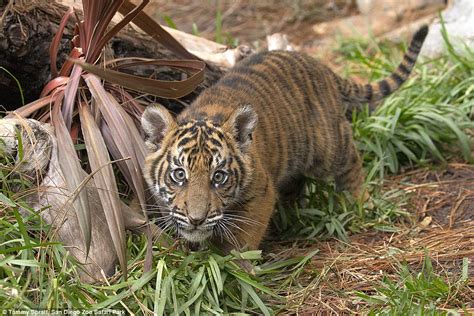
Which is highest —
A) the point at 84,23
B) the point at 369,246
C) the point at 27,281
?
the point at 84,23

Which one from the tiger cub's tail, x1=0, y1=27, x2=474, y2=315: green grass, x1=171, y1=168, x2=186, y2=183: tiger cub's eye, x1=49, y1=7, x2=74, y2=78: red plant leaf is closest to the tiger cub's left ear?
x1=171, y1=168, x2=186, y2=183: tiger cub's eye

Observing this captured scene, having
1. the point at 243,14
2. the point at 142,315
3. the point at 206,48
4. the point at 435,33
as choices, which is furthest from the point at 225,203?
the point at 243,14

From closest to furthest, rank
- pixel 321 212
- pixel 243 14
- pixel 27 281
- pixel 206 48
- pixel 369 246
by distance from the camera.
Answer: pixel 27 281 < pixel 369 246 < pixel 321 212 < pixel 206 48 < pixel 243 14

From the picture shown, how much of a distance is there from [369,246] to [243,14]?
7.17m

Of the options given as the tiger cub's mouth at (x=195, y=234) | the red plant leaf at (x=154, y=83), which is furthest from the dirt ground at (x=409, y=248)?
the red plant leaf at (x=154, y=83)

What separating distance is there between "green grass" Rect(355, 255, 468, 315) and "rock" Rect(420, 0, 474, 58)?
4398 mm

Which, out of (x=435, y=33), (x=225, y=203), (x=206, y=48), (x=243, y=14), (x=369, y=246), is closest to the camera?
(x=225, y=203)

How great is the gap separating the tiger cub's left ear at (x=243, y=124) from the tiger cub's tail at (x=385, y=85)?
2.00m

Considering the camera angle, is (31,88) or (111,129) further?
(31,88)

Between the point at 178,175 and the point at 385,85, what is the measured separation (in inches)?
115

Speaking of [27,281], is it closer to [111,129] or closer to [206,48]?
[111,129]

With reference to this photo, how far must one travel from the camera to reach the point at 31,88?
229 inches

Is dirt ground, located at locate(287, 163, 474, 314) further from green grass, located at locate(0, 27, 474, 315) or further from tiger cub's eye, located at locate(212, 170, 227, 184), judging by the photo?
tiger cub's eye, located at locate(212, 170, 227, 184)

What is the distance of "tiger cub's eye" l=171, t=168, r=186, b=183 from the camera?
468cm
